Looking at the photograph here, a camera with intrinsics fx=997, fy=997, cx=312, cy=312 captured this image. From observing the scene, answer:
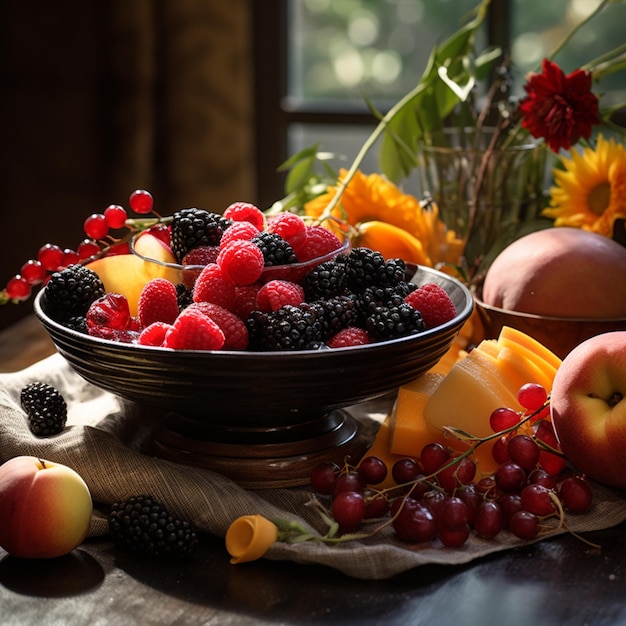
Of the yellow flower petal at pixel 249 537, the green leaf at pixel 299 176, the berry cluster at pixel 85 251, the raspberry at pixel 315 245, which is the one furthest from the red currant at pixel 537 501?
the green leaf at pixel 299 176

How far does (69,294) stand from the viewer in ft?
3.22

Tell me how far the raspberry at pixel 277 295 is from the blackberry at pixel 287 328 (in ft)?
0.04

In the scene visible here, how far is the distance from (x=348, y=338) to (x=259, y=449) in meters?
0.14

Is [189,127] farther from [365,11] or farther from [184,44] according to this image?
[365,11]

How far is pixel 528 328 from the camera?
1104mm

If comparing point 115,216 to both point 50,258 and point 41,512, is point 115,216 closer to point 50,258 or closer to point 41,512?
point 50,258

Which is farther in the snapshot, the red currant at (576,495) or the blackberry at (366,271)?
the blackberry at (366,271)

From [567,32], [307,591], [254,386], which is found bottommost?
[307,591]

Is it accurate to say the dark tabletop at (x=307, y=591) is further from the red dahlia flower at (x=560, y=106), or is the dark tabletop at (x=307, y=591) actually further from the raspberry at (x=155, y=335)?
the red dahlia flower at (x=560, y=106)

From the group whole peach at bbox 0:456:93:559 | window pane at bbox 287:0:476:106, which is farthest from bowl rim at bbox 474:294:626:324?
window pane at bbox 287:0:476:106

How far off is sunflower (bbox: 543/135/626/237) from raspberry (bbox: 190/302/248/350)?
0.67 m

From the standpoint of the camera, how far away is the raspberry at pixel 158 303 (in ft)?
2.97

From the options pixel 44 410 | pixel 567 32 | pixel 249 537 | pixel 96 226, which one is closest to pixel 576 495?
pixel 249 537

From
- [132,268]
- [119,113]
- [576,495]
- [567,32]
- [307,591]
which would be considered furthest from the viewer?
[119,113]
